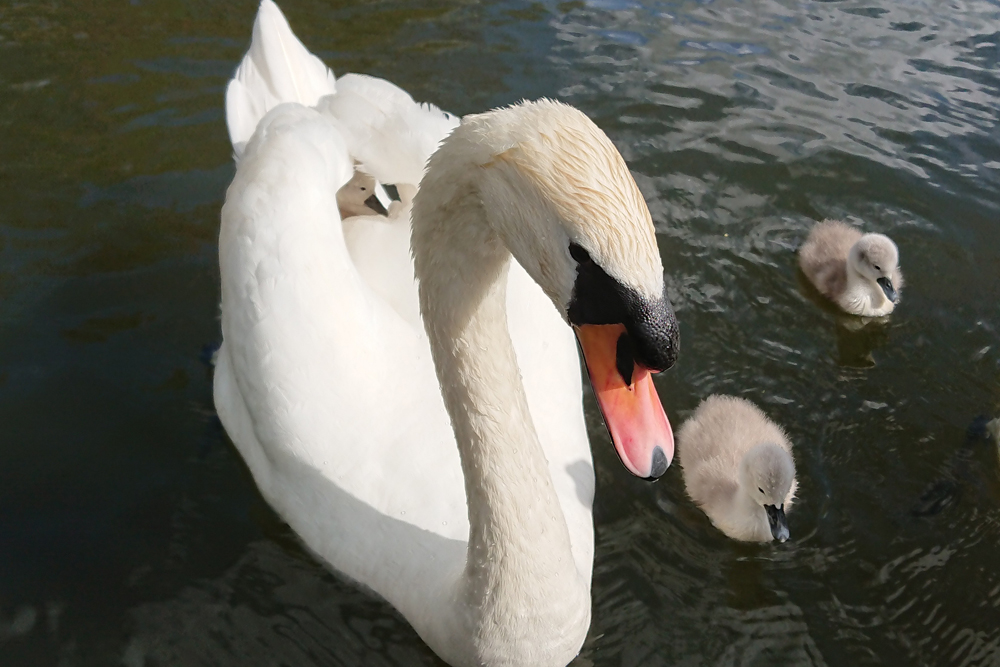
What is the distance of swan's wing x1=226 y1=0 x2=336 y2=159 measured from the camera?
445 cm

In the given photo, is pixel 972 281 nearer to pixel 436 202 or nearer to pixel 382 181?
pixel 382 181

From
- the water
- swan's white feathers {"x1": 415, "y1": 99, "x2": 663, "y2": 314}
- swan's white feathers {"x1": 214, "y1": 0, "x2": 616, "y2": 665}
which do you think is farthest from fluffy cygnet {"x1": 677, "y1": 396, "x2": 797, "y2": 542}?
swan's white feathers {"x1": 415, "y1": 99, "x2": 663, "y2": 314}

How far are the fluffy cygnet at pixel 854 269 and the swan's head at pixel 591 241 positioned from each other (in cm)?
303

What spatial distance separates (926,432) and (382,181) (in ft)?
9.25

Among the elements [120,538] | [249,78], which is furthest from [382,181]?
[120,538]

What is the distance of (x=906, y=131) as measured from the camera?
6336mm

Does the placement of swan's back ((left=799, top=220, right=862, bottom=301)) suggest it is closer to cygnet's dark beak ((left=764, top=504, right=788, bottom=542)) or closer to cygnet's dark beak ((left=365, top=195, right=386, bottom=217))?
cygnet's dark beak ((left=764, top=504, right=788, bottom=542))

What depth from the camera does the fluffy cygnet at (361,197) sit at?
4254 mm

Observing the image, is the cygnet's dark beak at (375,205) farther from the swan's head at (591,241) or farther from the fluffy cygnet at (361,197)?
the swan's head at (591,241)

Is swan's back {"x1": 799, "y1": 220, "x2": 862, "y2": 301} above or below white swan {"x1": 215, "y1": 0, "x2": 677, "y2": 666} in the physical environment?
below

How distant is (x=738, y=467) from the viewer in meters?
4.11

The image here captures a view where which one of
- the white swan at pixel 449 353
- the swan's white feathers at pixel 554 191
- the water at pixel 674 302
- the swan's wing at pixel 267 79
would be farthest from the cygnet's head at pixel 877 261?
the swan's white feathers at pixel 554 191

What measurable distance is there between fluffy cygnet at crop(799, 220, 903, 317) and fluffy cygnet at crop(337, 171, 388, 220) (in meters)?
2.47

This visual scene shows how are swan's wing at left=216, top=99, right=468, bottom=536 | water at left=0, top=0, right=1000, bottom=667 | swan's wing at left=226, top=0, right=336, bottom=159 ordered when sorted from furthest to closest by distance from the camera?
swan's wing at left=226, top=0, right=336, bottom=159 < water at left=0, top=0, right=1000, bottom=667 < swan's wing at left=216, top=99, right=468, bottom=536
